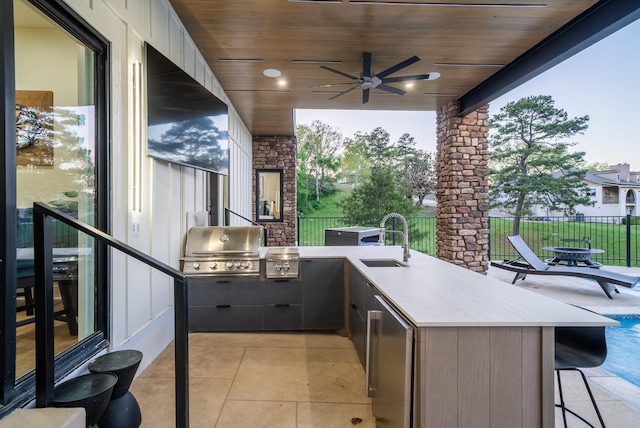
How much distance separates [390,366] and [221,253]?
211 centimetres

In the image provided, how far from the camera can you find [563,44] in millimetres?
2986

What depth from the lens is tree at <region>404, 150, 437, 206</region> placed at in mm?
11633

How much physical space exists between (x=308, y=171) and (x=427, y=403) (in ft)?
39.6

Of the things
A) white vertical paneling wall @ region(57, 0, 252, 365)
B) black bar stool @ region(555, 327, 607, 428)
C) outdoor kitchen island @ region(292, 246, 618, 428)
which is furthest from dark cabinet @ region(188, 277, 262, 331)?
black bar stool @ region(555, 327, 607, 428)

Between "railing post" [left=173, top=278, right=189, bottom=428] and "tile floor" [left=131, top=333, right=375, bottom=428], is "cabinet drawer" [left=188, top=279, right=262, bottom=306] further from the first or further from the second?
"railing post" [left=173, top=278, right=189, bottom=428]

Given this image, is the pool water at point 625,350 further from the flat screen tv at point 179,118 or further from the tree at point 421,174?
the tree at point 421,174

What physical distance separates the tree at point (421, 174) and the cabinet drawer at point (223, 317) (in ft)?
31.4

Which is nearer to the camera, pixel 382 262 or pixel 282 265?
pixel 382 262

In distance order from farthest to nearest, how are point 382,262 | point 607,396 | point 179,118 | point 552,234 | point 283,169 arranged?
point 552,234
point 283,169
point 382,262
point 179,118
point 607,396

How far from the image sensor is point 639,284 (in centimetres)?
518

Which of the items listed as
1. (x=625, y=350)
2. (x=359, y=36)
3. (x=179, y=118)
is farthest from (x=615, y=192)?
(x=179, y=118)

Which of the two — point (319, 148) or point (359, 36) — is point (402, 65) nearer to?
point (359, 36)

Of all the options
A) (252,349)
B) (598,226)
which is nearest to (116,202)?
(252,349)

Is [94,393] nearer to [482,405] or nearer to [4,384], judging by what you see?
[4,384]
